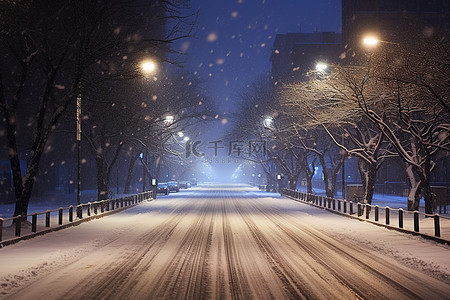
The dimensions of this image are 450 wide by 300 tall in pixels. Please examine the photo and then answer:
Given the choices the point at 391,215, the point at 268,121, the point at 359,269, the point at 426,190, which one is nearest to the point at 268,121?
the point at 268,121

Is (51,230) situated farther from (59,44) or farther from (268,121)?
(268,121)

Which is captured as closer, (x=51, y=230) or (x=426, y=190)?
(x=51, y=230)

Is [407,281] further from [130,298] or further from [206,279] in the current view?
[130,298]

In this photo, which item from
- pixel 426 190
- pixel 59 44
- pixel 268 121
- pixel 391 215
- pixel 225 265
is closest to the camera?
pixel 225 265

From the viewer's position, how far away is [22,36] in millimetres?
22016

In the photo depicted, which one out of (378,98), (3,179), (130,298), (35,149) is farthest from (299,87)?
(3,179)

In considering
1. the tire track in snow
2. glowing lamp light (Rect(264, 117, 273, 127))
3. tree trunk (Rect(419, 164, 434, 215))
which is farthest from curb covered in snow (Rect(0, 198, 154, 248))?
glowing lamp light (Rect(264, 117, 273, 127))

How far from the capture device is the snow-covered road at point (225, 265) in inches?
381

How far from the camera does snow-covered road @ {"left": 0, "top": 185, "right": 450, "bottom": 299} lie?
31.8 feet

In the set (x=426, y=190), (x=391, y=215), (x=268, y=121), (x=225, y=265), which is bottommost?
(x=391, y=215)

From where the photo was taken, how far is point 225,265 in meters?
12.8

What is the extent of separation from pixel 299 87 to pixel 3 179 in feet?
94.2

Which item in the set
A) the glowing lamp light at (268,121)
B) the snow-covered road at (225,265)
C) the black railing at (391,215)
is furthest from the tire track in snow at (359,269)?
the glowing lamp light at (268,121)

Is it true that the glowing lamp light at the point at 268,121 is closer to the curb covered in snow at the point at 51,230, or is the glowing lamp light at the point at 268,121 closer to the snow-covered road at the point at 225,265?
the curb covered in snow at the point at 51,230
